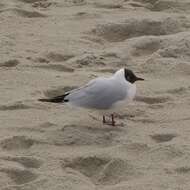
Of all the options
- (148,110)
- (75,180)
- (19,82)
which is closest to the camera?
(75,180)

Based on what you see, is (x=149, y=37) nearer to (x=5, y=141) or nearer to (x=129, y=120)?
(x=129, y=120)

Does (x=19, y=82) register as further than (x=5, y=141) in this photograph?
Yes

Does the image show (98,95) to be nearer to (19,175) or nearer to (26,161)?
(26,161)

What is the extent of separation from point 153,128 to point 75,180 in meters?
0.79

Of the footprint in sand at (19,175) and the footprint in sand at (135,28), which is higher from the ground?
the footprint in sand at (19,175)

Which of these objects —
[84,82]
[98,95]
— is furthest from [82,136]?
[84,82]

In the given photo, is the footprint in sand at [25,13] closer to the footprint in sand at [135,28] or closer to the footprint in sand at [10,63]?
the footprint in sand at [135,28]

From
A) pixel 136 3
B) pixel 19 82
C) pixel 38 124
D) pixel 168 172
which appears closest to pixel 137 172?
pixel 168 172

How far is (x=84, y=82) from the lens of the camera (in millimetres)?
4637

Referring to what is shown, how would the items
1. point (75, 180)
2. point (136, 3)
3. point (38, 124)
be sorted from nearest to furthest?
1. point (75, 180)
2. point (38, 124)
3. point (136, 3)

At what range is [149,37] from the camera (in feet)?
17.6

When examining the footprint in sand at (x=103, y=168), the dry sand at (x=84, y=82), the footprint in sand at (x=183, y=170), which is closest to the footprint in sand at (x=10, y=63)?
the dry sand at (x=84, y=82)

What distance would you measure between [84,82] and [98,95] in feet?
2.23

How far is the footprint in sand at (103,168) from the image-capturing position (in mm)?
3420
